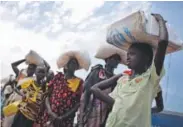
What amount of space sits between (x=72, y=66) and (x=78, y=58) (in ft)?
0.39

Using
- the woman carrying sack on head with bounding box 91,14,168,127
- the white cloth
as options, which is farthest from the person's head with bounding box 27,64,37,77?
the white cloth

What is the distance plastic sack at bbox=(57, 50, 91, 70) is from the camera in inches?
185

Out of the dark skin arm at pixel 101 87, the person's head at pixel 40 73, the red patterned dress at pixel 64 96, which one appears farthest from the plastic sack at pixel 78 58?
the dark skin arm at pixel 101 87

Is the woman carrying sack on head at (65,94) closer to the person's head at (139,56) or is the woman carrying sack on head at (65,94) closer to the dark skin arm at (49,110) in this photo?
the dark skin arm at (49,110)

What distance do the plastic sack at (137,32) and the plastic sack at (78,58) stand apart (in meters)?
1.70

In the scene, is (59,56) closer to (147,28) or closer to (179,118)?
(179,118)

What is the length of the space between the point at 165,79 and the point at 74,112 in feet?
4.41

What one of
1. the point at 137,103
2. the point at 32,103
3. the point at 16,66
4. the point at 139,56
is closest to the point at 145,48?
the point at 139,56

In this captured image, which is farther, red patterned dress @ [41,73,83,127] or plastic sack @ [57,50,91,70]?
plastic sack @ [57,50,91,70]

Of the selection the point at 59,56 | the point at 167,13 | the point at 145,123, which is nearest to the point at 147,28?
the point at 145,123

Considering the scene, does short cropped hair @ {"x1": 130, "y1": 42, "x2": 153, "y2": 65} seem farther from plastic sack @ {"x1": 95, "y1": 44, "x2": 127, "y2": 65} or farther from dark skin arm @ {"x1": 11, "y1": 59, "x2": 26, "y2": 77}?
dark skin arm @ {"x1": 11, "y1": 59, "x2": 26, "y2": 77}

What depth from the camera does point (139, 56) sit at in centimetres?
272

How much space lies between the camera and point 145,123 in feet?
8.41

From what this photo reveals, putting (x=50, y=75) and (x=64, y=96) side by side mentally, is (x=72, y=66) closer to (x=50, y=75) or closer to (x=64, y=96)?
(x=64, y=96)
